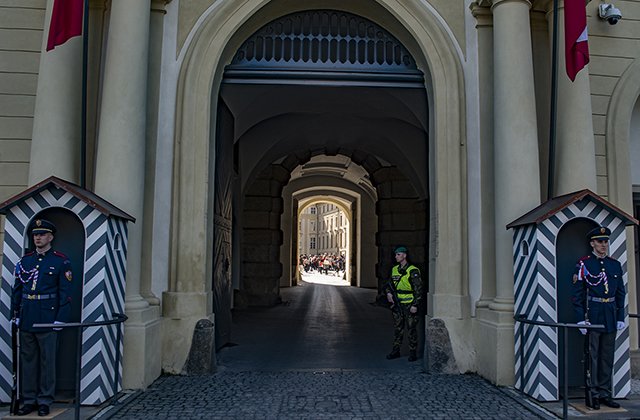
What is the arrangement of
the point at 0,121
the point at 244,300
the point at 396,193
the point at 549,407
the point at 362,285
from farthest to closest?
the point at 362,285
the point at 396,193
the point at 244,300
the point at 0,121
the point at 549,407

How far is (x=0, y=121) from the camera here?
708 cm

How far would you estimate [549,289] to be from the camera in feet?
18.8

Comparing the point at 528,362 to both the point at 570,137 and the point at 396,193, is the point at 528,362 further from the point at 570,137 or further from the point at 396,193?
the point at 396,193

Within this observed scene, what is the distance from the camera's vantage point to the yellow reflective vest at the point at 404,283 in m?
7.68

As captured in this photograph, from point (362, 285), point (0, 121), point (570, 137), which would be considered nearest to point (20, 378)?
point (0, 121)

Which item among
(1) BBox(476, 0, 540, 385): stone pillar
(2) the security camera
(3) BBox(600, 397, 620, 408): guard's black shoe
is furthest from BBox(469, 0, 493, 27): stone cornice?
(3) BBox(600, 397, 620, 408): guard's black shoe

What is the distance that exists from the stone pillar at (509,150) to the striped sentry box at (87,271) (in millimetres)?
4202

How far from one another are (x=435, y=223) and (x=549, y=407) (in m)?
2.68

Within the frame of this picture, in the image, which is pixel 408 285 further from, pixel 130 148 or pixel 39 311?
pixel 39 311

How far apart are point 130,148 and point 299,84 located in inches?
103

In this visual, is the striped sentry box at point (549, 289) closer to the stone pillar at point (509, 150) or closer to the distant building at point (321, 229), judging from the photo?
the stone pillar at point (509, 150)

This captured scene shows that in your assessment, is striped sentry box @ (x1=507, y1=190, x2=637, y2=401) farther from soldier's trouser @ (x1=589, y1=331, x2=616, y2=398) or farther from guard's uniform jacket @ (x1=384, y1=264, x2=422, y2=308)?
guard's uniform jacket @ (x1=384, y1=264, x2=422, y2=308)

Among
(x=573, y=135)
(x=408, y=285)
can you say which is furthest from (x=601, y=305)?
(x=408, y=285)

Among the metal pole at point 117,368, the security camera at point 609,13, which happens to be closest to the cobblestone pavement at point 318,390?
the metal pole at point 117,368
